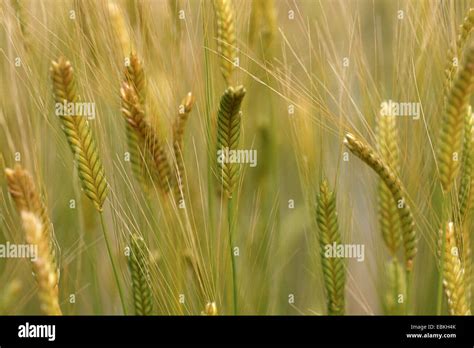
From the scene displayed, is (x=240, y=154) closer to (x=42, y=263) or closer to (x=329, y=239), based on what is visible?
(x=329, y=239)

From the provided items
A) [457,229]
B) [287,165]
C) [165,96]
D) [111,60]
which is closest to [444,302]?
[457,229]

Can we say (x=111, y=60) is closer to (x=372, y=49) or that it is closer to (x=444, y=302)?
(x=372, y=49)

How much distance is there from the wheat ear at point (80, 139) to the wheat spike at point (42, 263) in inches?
6.6

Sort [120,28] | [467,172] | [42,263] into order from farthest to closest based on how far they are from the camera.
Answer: [120,28], [467,172], [42,263]

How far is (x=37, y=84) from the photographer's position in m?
1.94

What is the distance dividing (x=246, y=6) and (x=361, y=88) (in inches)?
14.8

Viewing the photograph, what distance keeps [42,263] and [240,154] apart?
→ 0.61 meters

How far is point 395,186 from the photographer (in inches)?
66.1

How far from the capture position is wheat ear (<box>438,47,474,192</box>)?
167cm

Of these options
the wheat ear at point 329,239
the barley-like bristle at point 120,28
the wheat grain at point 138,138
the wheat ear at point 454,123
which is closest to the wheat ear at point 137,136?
the wheat grain at point 138,138

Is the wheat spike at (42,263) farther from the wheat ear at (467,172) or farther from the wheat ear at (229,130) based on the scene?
the wheat ear at (467,172)

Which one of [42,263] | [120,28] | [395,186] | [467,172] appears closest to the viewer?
[42,263]

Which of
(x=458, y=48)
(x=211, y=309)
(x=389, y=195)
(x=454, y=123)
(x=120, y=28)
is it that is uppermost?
(x=120, y=28)

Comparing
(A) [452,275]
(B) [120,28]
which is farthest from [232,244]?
(B) [120,28]
